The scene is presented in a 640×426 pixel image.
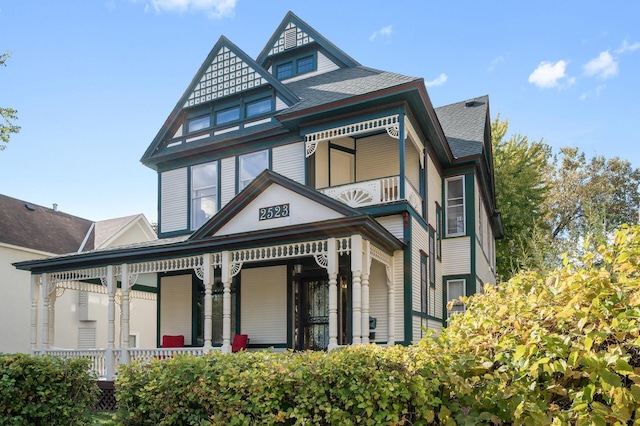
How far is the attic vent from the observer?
19141 millimetres

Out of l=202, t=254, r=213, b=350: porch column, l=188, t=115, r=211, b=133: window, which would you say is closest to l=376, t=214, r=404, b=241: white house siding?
l=202, t=254, r=213, b=350: porch column

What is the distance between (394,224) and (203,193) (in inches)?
281

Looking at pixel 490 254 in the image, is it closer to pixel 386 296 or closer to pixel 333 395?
pixel 386 296

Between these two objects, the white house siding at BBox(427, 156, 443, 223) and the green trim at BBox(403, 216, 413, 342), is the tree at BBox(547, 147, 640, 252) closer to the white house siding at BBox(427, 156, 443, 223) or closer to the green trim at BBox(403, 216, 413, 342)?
the white house siding at BBox(427, 156, 443, 223)

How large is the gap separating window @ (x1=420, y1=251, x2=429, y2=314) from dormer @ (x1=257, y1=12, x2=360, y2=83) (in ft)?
23.2

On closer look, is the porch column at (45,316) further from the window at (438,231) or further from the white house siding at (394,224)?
the window at (438,231)

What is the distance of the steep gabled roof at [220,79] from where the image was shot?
1708cm

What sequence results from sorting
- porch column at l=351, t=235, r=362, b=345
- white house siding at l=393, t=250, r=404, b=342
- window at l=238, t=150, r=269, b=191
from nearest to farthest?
porch column at l=351, t=235, r=362, b=345 < white house siding at l=393, t=250, r=404, b=342 < window at l=238, t=150, r=269, b=191

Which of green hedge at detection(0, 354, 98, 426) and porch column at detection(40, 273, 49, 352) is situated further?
porch column at detection(40, 273, 49, 352)

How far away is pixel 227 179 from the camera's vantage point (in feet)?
56.3

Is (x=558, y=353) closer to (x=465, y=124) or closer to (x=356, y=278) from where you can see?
(x=356, y=278)

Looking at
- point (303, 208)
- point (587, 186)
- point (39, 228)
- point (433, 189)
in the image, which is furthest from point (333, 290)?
point (587, 186)

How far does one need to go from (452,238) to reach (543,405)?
1409cm

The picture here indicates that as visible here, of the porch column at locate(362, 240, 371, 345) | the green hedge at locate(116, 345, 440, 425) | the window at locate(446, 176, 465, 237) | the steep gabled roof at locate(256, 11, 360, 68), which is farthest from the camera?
the steep gabled roof at locate(256, 11, 360, 68)
